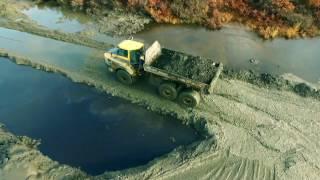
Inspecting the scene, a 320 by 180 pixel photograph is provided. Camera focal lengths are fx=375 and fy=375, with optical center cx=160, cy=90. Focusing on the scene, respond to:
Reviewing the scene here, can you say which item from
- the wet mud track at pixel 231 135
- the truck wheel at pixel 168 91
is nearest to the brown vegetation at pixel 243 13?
the wet mud track at pixel 231 135

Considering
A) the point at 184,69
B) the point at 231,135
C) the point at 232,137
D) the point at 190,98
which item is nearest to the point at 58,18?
the point at 184,69

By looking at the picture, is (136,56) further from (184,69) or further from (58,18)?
(58,18)

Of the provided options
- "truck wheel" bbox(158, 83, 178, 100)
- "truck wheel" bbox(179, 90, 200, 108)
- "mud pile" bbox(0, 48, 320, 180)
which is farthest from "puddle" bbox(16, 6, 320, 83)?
"truck wheel" bbox(158, 83, 178, 100)

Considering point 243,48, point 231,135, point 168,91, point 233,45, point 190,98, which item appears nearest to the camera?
point 231,135

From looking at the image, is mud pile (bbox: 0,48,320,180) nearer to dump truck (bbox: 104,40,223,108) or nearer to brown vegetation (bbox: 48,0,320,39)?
dump truck (bbox: 104,40,223,108)

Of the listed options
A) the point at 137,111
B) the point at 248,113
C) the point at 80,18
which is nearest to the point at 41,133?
the point at 137,111

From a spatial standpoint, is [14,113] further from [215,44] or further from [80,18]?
[215,44]
